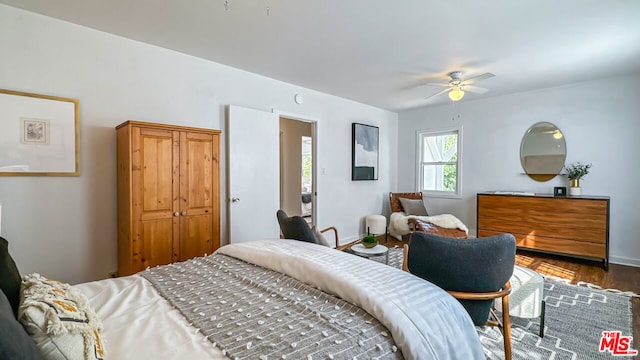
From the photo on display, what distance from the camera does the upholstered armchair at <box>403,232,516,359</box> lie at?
1.74 meters

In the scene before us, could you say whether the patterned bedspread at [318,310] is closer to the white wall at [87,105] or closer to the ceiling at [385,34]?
the white wall at [87,105]

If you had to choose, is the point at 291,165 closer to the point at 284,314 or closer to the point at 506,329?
the point at 506,329

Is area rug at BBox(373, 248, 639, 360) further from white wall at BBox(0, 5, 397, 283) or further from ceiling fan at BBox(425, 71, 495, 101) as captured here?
white wall at BBox(0, 5, 397, 283)

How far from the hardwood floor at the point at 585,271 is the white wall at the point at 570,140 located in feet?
1.48

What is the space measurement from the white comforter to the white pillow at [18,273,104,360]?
11 centimetres

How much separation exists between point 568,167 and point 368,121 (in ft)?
10.5

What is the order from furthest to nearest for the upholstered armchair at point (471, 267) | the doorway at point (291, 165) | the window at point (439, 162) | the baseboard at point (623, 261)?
the doorway at point (291, 165) → the window at point (439, 162) → the baseboard at point (623, 261) → the upholstered armchair at point (471, 267)

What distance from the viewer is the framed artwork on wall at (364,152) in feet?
17.6

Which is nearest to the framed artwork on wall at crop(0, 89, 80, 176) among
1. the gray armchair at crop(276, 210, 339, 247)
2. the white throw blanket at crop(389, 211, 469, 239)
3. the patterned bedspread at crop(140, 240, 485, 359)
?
the patterned bedspread at crop(140, 240, 485, 359)

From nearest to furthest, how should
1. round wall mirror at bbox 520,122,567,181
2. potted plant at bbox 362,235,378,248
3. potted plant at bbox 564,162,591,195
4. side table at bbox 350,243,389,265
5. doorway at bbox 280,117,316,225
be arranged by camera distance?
side table at bbox 350,243,389,265, potted plant at bbox 362,235,378,248, potted plant at bbox 564,162,591,195, round wall mirror at bbox 520,122,567,181, doorway at bbox 280,117,316,225

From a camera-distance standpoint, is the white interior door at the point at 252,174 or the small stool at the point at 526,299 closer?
the small stool at the point at 526,299

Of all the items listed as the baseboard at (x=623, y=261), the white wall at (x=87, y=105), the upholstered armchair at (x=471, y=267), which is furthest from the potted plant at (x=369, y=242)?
the baseboard at (x=623, y=261)

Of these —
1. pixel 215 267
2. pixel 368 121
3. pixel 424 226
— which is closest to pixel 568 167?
pixel 424 226

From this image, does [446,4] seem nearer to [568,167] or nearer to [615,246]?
[568,167]
